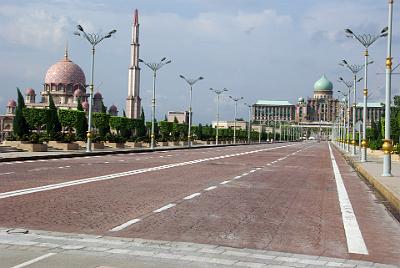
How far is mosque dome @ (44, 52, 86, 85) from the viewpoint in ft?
499

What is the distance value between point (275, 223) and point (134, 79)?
145 meters

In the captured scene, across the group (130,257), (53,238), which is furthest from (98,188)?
(130,257)

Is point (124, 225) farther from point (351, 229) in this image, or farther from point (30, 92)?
point (30, 92)

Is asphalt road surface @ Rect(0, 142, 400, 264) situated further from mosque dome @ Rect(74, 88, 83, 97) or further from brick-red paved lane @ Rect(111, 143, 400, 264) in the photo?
mosque dome @ Rect(74, 88, 83, 97)

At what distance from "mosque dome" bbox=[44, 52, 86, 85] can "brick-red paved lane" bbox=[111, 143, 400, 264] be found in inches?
5503

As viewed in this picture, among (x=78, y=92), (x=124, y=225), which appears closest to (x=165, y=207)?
(x=124, y=225)

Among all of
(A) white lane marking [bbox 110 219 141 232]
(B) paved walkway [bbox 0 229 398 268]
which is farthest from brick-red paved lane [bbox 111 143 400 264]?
(B) paved walkway [bbox 0 229 398 268]

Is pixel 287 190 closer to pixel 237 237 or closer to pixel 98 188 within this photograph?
pixel 98 188

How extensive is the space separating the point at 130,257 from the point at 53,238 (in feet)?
5.44

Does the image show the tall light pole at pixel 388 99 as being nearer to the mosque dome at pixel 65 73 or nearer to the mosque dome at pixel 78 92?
the mosque dome at pixel 78 92

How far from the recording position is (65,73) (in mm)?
152375

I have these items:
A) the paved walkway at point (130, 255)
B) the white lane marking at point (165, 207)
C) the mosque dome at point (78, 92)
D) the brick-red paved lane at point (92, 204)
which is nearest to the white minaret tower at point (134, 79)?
the mosque dome at point (78, 92)

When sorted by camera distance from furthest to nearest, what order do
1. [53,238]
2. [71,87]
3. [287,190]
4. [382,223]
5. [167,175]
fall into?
[71,87] < [167,175] < [287,190] < [382,223] < [53,238]

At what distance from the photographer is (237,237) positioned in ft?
30.9
